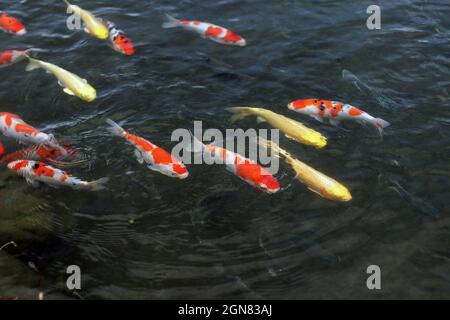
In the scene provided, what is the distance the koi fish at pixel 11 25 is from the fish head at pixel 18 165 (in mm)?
5232

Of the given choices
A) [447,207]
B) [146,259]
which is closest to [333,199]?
[447,207]

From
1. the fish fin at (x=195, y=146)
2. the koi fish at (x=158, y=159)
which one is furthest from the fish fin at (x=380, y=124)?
the koi fish at (x=158, y=159)

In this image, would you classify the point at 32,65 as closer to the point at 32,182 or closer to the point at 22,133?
the point at 22,133

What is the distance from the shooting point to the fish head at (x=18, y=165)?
7934mm

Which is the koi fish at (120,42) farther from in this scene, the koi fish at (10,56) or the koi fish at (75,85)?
the koi fish at (10,56)

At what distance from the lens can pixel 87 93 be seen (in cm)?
966

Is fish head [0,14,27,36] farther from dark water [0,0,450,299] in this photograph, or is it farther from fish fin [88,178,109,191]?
fish fin [88,178,109,191]

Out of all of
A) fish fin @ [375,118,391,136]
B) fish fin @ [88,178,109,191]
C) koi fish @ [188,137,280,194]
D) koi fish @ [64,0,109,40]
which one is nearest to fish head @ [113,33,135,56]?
koi fish @ [64,0,109,40]

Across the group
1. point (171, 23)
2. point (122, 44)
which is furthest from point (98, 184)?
point (171, 23)

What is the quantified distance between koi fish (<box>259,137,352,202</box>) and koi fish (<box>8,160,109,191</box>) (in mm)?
3397

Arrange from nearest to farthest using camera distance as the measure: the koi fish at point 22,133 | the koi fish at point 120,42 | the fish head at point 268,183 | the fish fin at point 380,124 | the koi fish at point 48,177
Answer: the fish head at point 268,183
the koi fish at point 48,177
the koi fish at point 22,133
the fish fin at point 380,124
the koi fish at point 120,42

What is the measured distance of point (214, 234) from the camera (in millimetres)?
7348

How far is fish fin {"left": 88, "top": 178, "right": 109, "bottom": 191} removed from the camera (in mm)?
7843

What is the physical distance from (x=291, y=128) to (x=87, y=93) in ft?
13.9
